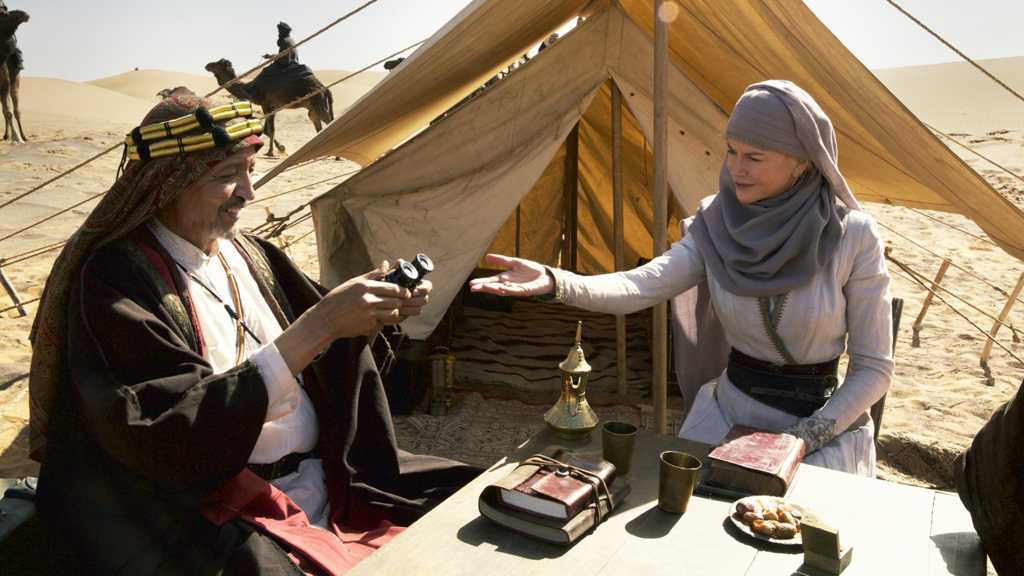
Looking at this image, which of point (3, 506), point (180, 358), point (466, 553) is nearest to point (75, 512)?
point (3, 506)

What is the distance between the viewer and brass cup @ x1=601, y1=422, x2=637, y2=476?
1522 mm

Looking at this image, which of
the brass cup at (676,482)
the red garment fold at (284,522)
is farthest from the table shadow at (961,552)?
the red garment fold at (284,522)

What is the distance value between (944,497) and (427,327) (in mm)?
2744

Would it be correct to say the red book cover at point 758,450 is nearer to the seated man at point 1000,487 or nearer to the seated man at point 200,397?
the seated man at point 1000,487

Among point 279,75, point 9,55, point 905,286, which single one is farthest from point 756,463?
point 9,55

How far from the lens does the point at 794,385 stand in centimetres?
194

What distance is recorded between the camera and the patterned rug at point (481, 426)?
11.5 feet

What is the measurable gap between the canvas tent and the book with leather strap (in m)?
2.06

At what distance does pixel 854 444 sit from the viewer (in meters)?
1.89

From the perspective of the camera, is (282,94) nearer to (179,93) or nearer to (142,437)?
(179,93)

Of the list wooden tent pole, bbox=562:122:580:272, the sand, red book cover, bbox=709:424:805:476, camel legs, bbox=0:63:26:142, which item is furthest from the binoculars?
camel legs, bbox=0:63:26:142

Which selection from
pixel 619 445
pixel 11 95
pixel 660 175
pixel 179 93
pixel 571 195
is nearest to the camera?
pixel 619 445

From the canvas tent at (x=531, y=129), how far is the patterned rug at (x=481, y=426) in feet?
1.79

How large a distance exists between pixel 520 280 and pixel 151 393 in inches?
38.1
